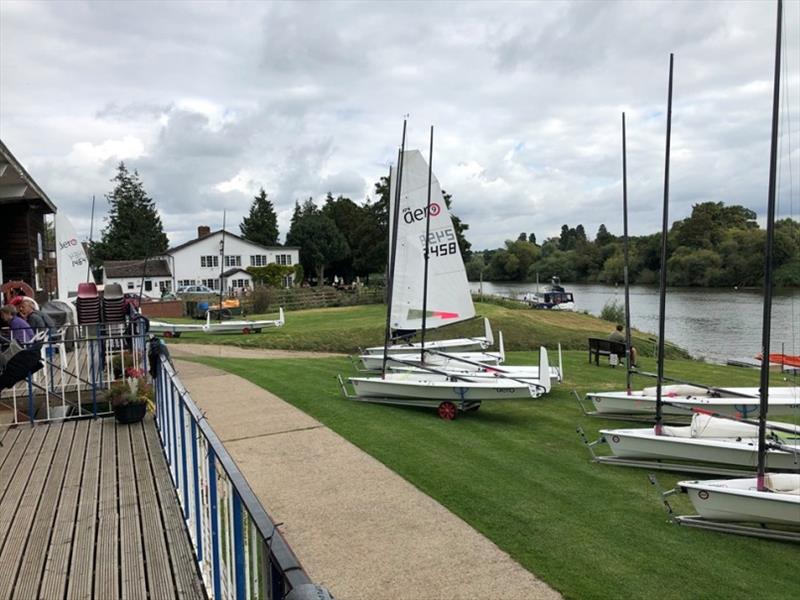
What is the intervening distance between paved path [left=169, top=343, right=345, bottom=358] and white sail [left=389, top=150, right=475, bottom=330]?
6661mm

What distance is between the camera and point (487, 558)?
579 centimetres

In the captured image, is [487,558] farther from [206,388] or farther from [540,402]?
[206,388]

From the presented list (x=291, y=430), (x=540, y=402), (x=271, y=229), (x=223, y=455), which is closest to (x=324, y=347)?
(x=540, y=402)

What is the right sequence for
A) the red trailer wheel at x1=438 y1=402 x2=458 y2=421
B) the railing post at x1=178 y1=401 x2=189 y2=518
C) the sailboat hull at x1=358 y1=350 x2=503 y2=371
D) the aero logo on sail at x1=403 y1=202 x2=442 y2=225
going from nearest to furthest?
the railing post at x1=178 y1=401 x2=189 y2=518, the red trailer wheel at x1=438 y1=402 x2=458 y2=421, the sailboat hull at x1=358 y1=350 x2=503 y2=371, the aero logo on sail at x1=403 y1=202 x2=442 y2=225

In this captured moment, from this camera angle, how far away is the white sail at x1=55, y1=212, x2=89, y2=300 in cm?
1867

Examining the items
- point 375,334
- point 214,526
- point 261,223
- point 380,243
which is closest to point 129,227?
point 261,223

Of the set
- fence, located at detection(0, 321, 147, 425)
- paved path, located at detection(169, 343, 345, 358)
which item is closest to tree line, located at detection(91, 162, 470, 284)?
paved path, located at detection(169, 343, 345, 358)

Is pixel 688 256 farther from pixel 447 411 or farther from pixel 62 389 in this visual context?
pixel 62 389

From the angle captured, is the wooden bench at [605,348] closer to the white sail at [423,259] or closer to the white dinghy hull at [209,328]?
the white sail at [423,259]

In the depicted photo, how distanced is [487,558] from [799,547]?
12.6 ft

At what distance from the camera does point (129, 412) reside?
764cm

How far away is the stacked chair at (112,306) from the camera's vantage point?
45.5 feet

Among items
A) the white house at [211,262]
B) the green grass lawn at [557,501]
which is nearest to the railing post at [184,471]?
the green grass lawn at [557,501]

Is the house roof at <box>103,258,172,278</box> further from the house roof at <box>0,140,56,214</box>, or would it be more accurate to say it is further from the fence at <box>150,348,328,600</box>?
the fence at <box>150,348,328,600</box>
